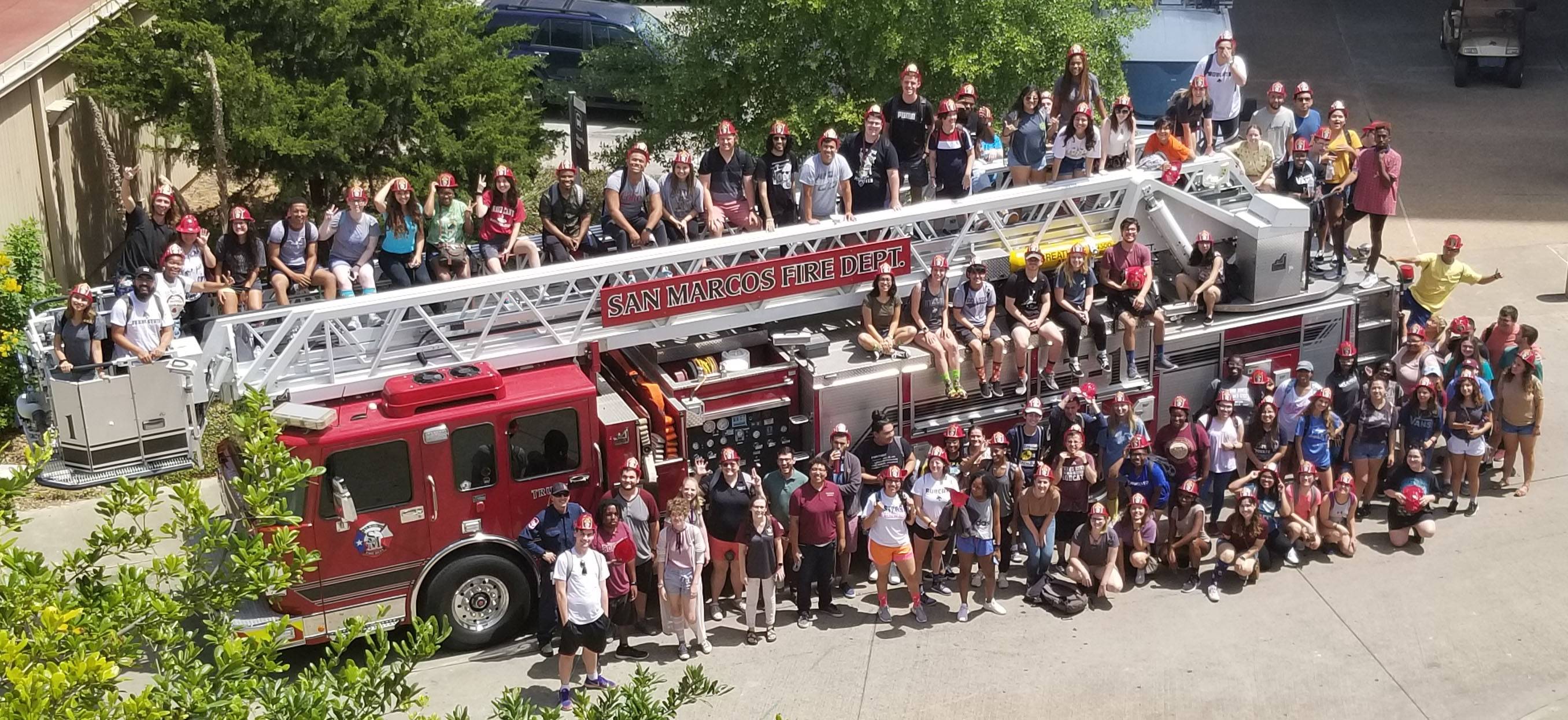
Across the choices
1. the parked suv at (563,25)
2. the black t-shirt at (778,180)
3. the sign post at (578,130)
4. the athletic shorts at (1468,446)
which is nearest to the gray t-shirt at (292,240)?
the black t-shirt at (778,180)

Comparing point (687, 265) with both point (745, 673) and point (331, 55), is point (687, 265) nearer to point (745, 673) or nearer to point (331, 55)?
point (745, 673)

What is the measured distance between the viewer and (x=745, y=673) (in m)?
11.7

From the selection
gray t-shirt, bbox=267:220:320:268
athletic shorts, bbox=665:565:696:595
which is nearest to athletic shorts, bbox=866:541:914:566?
athletic shorts, bbox=665:565:696:595

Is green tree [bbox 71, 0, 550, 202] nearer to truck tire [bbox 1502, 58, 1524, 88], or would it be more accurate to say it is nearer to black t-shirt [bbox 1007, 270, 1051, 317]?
black t-shirt [bbox 1007, 270, 1051, 317]

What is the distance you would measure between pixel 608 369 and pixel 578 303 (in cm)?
75

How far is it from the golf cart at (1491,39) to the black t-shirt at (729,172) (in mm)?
17373

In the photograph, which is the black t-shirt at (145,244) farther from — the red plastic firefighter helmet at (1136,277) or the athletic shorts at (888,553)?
the red plastic firefighter helmet at (1136,277)

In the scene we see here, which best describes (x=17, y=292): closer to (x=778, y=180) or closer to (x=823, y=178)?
(x=778, y=180)

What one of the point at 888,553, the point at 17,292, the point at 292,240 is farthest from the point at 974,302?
the point at 17,292

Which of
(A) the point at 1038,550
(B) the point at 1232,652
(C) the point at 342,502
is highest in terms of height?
(C) the point at 342,502

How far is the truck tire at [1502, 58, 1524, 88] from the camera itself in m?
26.3

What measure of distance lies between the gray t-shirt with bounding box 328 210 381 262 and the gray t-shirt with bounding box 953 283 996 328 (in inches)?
175

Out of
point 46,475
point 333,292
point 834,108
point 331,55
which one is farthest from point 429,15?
point 46,475

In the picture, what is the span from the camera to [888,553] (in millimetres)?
12281
